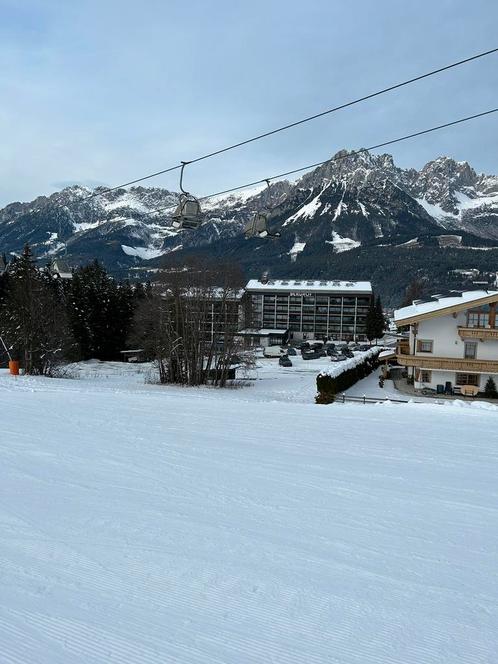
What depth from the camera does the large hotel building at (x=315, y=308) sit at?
10644 centimetres

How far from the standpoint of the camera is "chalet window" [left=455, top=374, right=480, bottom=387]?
33.8 m

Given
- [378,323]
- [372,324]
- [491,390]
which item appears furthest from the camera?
[372,324]

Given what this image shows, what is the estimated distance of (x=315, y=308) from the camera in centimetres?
10838

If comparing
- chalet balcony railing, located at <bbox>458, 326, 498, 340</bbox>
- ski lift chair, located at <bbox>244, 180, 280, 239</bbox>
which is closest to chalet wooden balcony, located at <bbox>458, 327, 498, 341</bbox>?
chalet balcony railing, located at <bbox>458, 326, 498, 340</bbox>

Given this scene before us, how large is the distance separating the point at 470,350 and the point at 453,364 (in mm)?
1794

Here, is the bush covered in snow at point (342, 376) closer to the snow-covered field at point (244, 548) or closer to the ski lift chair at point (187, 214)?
the ski lift chair at point (187, 214)

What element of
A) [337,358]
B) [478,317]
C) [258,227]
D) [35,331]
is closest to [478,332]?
[478,317]

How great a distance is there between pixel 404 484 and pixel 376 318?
86.3 meters

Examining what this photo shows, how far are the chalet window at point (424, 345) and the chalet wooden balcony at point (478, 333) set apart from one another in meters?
2.23

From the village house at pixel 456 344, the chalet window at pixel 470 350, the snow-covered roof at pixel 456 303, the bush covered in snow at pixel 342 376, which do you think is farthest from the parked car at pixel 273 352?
the chalet window at pixel 470 350

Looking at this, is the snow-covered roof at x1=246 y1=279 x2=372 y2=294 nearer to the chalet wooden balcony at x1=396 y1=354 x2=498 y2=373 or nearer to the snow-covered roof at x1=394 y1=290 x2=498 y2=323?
the snow-covered roof at x1=394 y1=290 x2=498 y2=323

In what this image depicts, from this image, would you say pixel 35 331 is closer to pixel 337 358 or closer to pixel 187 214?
pixel 187 214

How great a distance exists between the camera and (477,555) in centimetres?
493

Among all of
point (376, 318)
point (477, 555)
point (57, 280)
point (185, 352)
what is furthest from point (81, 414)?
point (376, 318)
